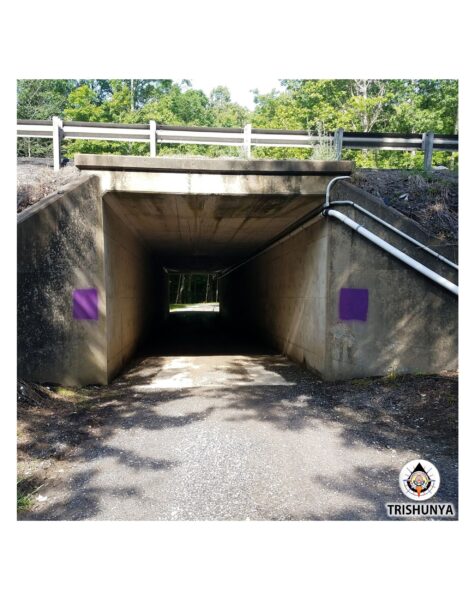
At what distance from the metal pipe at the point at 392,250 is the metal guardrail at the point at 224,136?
2.49 meters

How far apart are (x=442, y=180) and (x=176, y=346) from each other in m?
7.98

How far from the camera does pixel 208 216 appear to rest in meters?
7.22

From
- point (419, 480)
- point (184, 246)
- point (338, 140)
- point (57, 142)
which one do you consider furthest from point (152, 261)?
point (419, 480)

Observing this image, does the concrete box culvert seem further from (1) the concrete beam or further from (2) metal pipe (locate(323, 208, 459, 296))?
(2) metal pipe (locate(323, 208, 459, 296))

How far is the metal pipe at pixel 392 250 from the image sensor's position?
5641 mm

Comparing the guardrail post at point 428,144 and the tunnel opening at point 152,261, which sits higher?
the guardrail post at point 428,144

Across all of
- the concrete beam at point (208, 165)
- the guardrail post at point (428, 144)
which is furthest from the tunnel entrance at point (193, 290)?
the concrete beam at point (208, 165)

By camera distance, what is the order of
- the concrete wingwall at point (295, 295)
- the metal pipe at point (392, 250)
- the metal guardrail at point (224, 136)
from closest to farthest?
the metal pipe at point (392, 250)
the concrete wingwall at point (295, 295)
the metal guardrail at point (224, 136)

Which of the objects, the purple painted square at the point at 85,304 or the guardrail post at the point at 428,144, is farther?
the guardrail post at the point at 428,144

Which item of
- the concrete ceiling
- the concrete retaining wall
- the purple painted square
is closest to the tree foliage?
the concrete ceiling

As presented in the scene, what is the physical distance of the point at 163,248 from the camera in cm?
1155

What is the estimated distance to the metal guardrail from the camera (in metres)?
7.46

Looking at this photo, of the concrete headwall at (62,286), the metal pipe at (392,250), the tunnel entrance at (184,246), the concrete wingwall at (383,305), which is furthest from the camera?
the tunnel entrance at (184,246)

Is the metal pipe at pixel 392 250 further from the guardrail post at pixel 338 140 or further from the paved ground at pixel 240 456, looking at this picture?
the guardrail post at pixel 338 140
